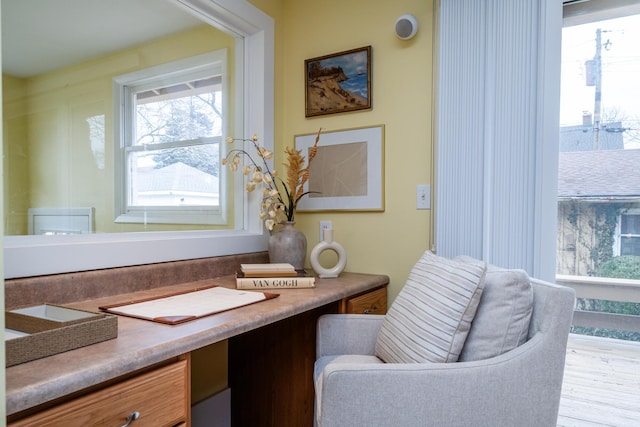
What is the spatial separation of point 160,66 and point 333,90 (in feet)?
2.77

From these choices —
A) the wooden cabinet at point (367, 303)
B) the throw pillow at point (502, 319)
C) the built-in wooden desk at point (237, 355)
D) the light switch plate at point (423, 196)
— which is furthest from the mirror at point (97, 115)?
the throw pillow at point (502, 319)

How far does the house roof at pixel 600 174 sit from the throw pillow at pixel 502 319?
0.73 m

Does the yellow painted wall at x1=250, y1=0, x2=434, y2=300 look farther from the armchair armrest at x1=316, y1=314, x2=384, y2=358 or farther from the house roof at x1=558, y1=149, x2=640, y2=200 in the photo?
the house roof at x1=558, y1=149, x2=640, y2=200

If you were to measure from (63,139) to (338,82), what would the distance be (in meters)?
1.28

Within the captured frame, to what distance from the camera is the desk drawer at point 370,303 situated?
1741 mm

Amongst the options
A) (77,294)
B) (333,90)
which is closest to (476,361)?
(77,294)

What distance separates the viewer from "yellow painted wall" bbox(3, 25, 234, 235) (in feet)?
4.43

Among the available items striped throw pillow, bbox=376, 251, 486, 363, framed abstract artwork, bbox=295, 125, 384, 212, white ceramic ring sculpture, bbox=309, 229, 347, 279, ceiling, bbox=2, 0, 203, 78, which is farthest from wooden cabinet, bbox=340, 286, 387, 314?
ceiling, bbox=2, 0, 203, 78

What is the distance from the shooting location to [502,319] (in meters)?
1.20

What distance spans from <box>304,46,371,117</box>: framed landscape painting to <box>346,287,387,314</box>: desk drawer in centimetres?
92

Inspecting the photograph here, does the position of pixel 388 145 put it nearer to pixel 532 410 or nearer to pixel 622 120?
pixel 622 120

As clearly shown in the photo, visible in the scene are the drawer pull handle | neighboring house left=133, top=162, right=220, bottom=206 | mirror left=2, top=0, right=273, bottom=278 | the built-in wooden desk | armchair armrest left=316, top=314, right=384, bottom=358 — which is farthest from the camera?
neighboring house left=133, top=162, right=220, bottom=206

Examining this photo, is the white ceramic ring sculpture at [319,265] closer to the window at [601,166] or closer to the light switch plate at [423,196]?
the light switch plate at [423,196]

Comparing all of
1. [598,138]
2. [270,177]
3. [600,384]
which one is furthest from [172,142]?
[600,384]
